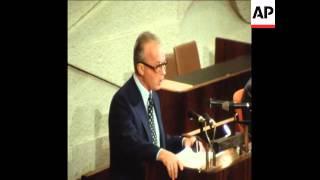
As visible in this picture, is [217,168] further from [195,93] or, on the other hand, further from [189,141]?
[195,93]

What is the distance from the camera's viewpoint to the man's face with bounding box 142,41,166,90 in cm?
317

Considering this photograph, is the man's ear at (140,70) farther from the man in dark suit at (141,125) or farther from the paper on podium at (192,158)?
the paper on podium at (192,158)

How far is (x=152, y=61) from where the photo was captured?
3176 millimetres

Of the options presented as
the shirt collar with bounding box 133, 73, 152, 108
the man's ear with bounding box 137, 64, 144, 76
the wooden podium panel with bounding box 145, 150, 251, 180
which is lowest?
the wooden podium panel with bounding box 145, 150, 251, 180

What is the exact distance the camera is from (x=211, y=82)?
149 inches

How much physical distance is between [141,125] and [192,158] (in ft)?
1.00

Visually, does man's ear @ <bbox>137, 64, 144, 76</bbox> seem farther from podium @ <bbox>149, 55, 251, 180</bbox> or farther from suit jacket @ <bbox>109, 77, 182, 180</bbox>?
podium @ <bbox>149, 55, 251, 180</bbox>

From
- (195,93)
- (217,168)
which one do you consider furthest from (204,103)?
(217,168)

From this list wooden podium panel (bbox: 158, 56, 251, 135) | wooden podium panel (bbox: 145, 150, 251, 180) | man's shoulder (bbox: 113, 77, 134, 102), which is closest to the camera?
wooden podium panel (bbox: 145, 150, 251, 180)

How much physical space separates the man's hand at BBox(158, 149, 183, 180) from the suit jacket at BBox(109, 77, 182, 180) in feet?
0.15

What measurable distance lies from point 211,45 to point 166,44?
2.73 ft

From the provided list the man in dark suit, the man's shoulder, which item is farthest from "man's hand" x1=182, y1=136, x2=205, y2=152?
the man's shoulder
